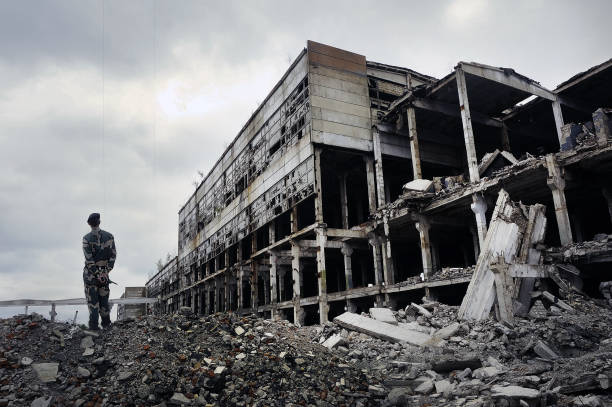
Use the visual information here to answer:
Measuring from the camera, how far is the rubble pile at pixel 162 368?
633 cm

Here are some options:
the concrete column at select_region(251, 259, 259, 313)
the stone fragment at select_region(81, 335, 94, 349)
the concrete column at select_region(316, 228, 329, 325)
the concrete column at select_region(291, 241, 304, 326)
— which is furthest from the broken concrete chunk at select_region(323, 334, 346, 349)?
the concrete column at select_region(251, 259, 259, 313)

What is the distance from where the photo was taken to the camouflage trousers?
28.6 feet

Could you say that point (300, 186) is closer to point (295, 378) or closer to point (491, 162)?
point (491, 162)

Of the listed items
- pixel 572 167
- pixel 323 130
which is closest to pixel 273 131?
pixel 323 130

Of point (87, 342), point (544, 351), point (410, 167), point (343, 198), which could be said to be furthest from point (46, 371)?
point (410, 167)

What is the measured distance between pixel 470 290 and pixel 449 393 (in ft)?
13.6

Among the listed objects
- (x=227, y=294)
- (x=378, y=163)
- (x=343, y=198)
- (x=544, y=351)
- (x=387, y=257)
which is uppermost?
(x=378, y=163)

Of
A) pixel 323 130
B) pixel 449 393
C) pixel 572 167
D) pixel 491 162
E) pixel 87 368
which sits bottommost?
pixel 449 393

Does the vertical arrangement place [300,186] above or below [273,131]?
below

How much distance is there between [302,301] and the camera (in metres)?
20.3

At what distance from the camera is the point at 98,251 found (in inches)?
354

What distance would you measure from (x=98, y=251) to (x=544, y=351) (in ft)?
29.1

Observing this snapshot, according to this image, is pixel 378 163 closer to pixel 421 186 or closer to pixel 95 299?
pixel 421 186

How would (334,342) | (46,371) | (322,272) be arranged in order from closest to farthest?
(46,371) < (334,342) < (322,272)
